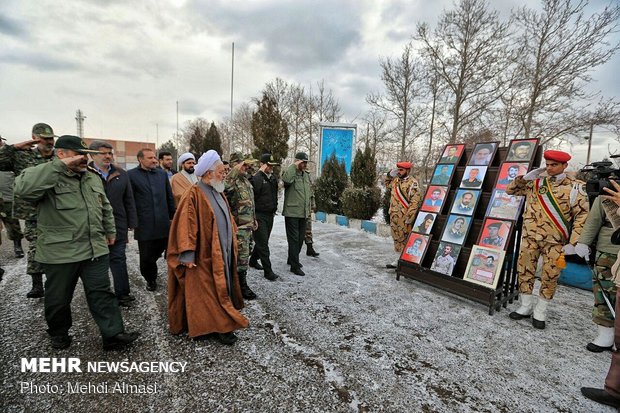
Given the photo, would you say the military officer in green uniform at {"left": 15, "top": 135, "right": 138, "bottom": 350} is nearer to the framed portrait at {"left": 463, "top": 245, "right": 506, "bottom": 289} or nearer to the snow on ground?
the snow on ground

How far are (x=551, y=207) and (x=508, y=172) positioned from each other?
0.88 metres

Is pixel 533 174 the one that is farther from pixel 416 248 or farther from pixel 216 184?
Result: pixel 216 184

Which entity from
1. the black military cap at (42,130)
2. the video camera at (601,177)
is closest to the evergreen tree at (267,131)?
the black military cap at (42,130)

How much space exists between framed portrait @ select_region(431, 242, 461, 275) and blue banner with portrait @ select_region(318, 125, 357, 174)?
8.20 metres

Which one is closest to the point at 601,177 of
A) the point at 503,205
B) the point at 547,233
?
the point at 547,233

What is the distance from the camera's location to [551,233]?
10.5ft

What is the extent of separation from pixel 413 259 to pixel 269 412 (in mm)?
3114

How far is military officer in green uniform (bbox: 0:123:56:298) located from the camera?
3.05 m

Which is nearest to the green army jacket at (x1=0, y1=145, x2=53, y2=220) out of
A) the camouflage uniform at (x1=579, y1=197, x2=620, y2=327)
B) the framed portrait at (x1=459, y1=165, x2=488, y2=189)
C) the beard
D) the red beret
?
the beard

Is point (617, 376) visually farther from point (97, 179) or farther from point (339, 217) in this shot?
point (339, 217)

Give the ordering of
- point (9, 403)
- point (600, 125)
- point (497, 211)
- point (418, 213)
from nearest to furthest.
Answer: point (9, 403)
point (497, 211)
point (418, 213)
point (600, 125)

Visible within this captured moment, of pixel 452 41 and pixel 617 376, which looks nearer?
pixel 617 376

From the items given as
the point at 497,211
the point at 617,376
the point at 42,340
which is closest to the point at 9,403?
the point at 42,340

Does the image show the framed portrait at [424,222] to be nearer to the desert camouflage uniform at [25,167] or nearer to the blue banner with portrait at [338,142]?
the desert camouflage uniform at [25,167]
